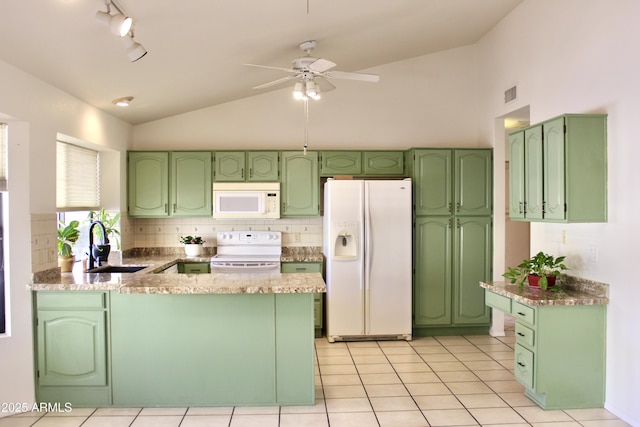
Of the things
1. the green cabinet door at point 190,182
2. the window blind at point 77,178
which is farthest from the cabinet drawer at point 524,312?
the window blind at point 77,178

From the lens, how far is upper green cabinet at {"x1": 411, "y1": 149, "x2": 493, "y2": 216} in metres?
4.88

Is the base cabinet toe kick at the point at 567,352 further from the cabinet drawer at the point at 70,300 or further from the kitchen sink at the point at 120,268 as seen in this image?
the kitchen sink at the point at 120,268

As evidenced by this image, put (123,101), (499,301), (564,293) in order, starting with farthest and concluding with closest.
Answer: (123,101) → (499,301) → (564,293)

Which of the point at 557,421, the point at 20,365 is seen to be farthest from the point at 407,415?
the point at 20,365

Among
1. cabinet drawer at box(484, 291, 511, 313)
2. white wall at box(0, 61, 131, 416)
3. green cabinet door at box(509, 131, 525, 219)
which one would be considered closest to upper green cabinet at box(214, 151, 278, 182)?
white wall at box(0, 61, 131, 416)

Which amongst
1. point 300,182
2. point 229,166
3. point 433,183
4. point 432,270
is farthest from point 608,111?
point 229,166

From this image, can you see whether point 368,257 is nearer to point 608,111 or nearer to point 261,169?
point 261,169

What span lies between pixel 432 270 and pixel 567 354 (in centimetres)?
187

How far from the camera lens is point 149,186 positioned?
5109 mm

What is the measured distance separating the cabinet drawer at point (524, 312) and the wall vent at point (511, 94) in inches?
86.3

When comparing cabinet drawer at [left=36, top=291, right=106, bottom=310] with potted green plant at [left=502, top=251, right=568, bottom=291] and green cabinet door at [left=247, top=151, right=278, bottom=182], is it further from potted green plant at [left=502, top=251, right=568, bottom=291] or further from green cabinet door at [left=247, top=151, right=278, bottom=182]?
potted green plant at [left=502, top=251, right=568, bottom=291]

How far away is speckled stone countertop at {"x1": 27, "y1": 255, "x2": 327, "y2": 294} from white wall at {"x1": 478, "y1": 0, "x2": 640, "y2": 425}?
1.99 m

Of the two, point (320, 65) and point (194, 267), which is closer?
point (320, 65)

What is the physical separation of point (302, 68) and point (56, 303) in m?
2.48
